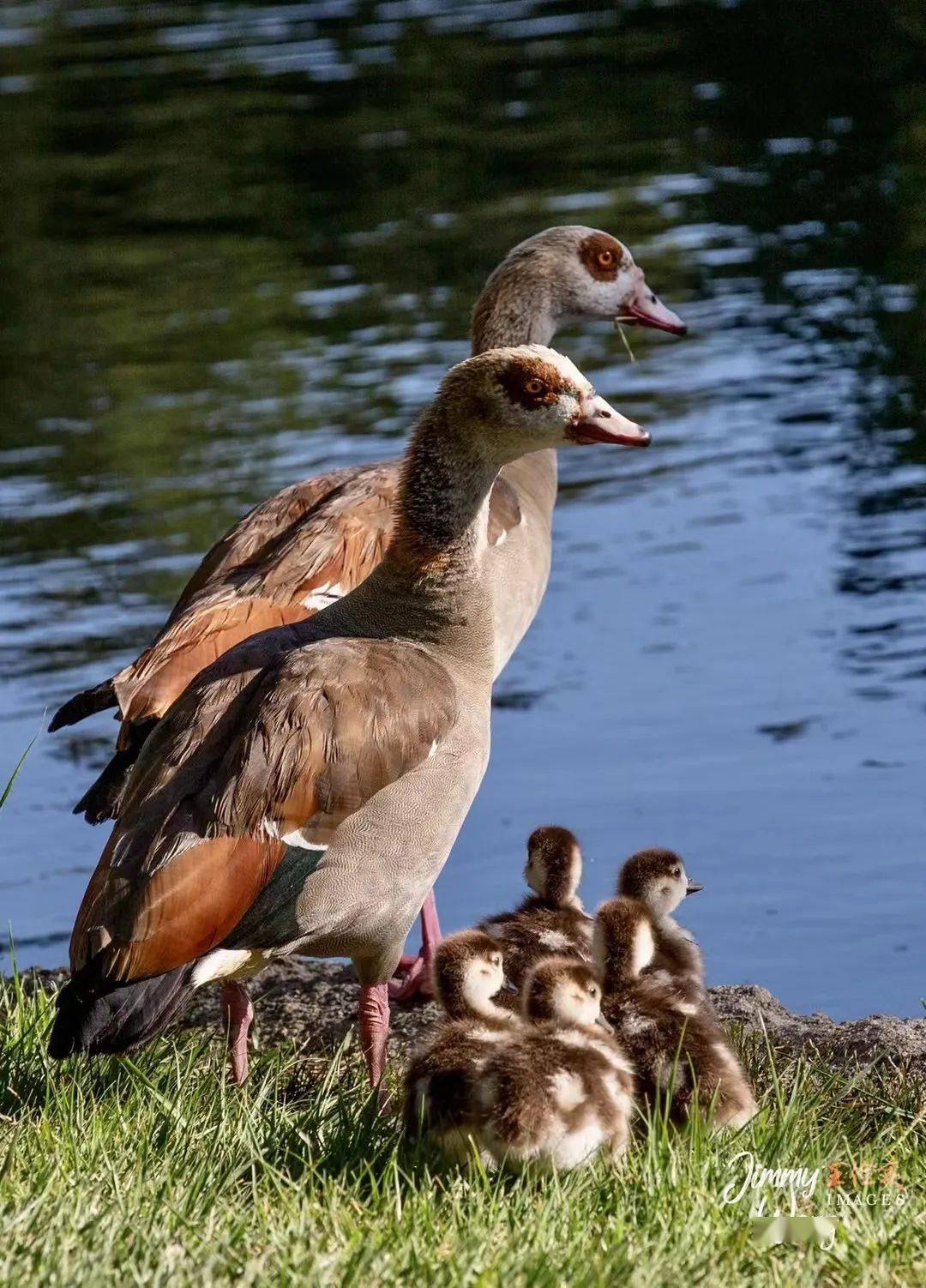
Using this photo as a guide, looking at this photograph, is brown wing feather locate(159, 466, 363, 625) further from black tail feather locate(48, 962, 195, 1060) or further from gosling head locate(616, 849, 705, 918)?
black tail feather locate(48, 962, 195, 1060)

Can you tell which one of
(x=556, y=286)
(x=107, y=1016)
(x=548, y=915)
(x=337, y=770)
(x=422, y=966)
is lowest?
(x=422, y=966)

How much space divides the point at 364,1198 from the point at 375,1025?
5.16 feet

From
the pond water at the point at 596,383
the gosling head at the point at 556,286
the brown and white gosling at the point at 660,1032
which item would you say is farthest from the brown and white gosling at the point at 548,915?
the gosling head at the point at 556,286

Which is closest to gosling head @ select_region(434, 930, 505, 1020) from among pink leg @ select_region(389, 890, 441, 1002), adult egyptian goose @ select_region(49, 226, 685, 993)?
adult egyptian goose @ select_region(49, 226, 685, 993)

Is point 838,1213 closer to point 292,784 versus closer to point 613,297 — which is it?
point 292,784

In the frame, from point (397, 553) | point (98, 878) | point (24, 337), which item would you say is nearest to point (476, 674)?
point (397, 553)

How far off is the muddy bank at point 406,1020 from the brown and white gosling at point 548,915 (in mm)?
648

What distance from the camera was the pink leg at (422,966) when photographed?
760 cm

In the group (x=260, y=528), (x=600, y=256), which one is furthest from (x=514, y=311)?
(x=260, y=528)

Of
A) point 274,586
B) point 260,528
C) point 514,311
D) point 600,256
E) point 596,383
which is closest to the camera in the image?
point 274,586

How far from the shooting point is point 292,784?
5441 millimetres

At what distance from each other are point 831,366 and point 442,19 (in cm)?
1942

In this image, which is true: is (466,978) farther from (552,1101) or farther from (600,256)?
(600,256)

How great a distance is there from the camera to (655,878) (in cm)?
594
